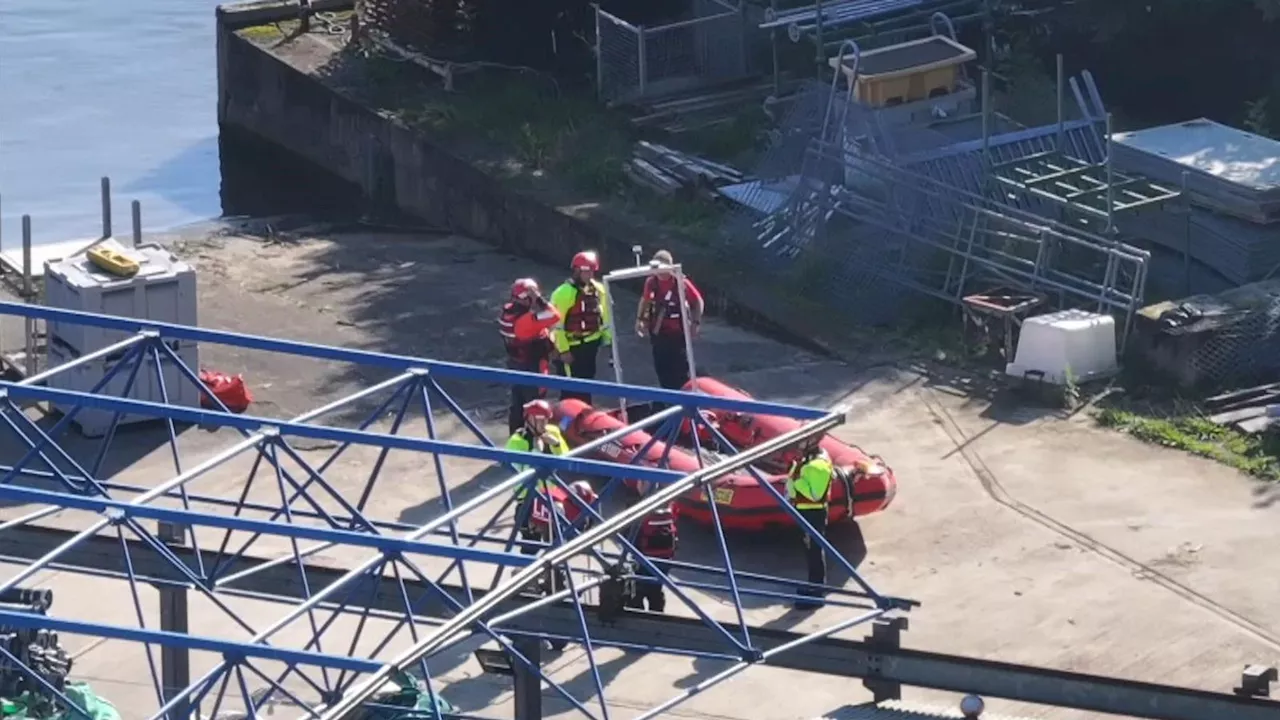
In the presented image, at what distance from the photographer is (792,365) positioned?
865 inches

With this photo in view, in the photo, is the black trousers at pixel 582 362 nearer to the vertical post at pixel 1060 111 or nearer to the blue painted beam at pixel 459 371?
the blue painted beam at pixel 459 371

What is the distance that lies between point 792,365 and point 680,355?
2.07 meters

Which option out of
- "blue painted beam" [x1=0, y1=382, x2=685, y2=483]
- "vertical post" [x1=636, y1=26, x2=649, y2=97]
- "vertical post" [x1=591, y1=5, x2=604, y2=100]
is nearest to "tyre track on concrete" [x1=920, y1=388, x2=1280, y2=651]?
"blue painted beam" [x1=0, y1=382, x2=685, y2=483]

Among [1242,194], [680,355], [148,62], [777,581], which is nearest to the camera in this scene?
[777,581]

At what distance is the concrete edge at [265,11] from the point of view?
33906mm

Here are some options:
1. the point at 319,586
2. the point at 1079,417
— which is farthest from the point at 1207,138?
the point at 319,586

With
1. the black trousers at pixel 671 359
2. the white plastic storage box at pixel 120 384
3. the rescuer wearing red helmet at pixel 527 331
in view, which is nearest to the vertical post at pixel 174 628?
the rescuer wearing red helmet at pixel 527 331

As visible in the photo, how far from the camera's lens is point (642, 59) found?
92.9 ft

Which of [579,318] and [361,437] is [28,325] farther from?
[361,437]

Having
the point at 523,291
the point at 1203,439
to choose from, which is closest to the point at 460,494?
the point at 523,291

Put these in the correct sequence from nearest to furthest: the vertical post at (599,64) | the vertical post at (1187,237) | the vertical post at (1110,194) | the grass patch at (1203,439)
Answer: the grass patch at (1203,439)
the vertical post at (1110,194)
the vertical post at (1187,237)
the vertical post at (599,64)

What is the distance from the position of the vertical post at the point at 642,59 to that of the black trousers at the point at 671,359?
28.3 feet

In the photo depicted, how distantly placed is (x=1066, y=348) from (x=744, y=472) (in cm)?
413

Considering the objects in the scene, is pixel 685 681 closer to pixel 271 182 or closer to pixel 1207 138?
pixel 1207 138
